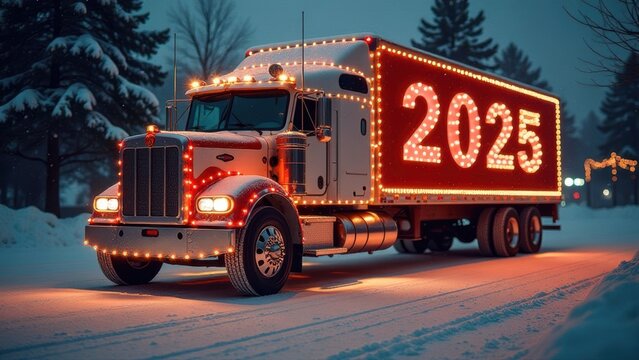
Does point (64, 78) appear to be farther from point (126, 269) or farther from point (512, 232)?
point (512, 232)

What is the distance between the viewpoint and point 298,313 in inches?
343

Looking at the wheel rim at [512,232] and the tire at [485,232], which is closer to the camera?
the tire at [485,232]

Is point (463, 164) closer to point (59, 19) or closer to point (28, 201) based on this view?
point (59, 19)

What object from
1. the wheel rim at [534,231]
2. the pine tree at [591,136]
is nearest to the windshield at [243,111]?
the wheel rim at [534,231]

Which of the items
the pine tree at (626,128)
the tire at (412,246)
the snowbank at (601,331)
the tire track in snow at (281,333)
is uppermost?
A: the pine tree at (626,128)

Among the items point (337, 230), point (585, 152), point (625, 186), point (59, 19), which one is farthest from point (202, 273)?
point (585, 152)

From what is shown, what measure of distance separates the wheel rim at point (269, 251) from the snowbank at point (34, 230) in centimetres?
1117

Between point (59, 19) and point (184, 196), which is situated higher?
point (59, 19)

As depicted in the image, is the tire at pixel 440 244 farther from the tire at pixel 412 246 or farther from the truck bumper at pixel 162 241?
the truck bumper at pixel 162 241

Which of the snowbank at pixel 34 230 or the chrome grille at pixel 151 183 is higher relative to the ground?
the chrome grille at pixel 151 183

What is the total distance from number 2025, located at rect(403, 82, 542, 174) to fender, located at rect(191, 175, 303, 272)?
4024 mm

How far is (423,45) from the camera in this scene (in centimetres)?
5597

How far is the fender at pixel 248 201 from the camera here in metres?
9.70

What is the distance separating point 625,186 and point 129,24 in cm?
8041
